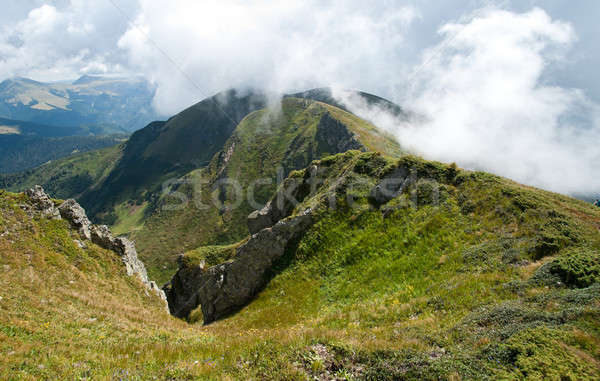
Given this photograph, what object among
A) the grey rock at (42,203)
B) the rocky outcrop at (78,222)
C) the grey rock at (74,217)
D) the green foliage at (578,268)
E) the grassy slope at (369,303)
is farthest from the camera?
the grey rock at (74,217)

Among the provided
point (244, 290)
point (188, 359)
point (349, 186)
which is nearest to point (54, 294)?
point (188, 359)

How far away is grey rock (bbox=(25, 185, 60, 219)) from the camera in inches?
1227

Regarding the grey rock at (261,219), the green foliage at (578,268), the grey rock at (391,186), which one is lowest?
the grey rock at (261,219)

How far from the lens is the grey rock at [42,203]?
31156 millimetres

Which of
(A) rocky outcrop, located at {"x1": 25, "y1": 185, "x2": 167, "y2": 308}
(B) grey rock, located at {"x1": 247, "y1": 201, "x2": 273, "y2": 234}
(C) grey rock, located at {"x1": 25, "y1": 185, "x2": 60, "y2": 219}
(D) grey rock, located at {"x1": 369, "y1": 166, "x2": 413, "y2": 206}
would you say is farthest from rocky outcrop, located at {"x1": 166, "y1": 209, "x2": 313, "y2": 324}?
(C) grey rock, located at {"x1": 25, "y1": 185, "x2": 60, "y2": 219}

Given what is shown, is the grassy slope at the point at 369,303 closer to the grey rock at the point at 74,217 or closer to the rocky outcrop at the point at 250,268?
the rocky outcrop at the point at 250,268

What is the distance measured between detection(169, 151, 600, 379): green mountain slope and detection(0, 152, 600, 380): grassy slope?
0.30 ft

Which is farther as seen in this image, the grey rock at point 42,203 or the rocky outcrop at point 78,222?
the rocky outcrop at point 78,222

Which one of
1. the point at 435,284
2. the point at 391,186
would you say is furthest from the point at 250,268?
the point at 435,284

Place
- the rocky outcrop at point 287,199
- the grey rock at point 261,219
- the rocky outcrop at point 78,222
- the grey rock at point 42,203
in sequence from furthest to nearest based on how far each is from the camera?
the grey rock at point 261,219, the rocky outcrop at point 287,199, the rocky outcrop at point 78,222, the grey rock at point 42,203

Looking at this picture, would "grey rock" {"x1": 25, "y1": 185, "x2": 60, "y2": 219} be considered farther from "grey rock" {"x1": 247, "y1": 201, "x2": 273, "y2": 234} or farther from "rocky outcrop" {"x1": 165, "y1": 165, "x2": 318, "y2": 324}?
"grey rock" {"x1": 247, "y1": 201, "x2": 273, "y2": 234}

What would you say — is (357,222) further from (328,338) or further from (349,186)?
(328,338)

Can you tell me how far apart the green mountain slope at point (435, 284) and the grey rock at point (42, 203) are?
21.7 metres

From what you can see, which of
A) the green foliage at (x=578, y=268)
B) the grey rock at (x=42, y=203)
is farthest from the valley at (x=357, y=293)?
the grey rock at (x=42, y=203)
